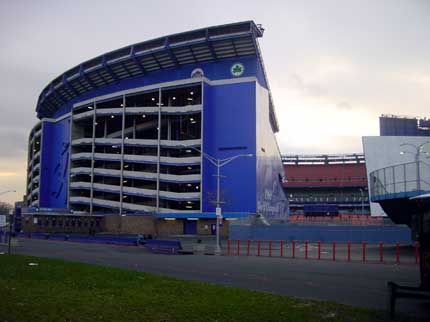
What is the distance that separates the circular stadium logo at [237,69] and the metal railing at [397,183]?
134 ft

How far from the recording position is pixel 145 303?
11.0m

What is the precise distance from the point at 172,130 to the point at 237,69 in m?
16.8

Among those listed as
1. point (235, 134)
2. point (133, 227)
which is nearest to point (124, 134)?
point (133, 227)

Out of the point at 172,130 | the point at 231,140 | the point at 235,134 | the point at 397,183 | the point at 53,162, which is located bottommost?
the point at 397,183

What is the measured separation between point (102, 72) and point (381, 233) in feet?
195

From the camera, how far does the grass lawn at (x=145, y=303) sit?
31.8 ft

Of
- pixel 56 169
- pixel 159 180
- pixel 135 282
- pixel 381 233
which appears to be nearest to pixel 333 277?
pixel 135 282

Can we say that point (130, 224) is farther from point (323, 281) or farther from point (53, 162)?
point (323, 281)

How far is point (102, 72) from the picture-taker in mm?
88312

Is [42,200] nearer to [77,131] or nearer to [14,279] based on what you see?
[77,131]

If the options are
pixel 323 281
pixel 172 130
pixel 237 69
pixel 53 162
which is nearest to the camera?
pixel 323 281

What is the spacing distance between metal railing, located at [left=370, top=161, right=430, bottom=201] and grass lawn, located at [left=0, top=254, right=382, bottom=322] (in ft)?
80.1

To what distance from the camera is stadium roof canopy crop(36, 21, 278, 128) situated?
75.3m

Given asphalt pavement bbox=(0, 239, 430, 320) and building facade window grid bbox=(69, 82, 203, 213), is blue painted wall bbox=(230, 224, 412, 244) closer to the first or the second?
building facade window grid bbox=(69, 82, 203, 213)
